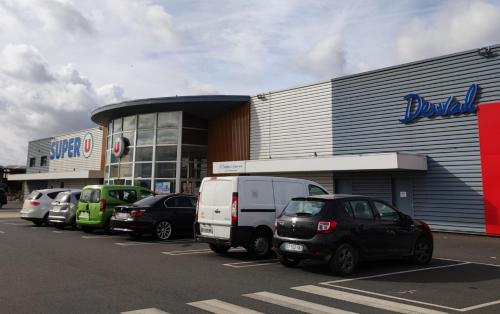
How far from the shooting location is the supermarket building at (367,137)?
1659 centimetres

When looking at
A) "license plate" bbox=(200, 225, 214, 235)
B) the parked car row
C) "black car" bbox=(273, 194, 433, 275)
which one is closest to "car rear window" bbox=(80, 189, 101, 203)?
the parked car row

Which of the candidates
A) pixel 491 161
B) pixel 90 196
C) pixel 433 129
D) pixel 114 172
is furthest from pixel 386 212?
pixel 114 172

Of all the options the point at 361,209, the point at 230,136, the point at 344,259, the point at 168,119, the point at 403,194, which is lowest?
the point at 344,259

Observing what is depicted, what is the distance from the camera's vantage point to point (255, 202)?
411 inches

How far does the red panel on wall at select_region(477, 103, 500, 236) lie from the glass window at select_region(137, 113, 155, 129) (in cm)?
1874

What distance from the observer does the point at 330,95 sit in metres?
21.4

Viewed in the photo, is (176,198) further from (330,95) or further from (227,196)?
(330,95)

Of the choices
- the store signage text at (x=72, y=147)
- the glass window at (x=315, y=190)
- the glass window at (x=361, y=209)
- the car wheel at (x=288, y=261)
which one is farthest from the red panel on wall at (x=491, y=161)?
the store signage text at (x=72, y=147)

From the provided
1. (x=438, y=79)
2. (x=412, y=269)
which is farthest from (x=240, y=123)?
(x=412, y=269)

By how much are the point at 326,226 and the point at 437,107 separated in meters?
11.6

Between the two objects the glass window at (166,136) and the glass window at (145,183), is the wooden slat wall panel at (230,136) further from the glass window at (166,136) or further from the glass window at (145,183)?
the glass window at (145,183)

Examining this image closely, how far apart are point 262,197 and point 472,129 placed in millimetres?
10199

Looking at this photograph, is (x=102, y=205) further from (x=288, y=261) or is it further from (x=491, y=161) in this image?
(x=491, y=161)

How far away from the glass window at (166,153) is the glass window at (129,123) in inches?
113
